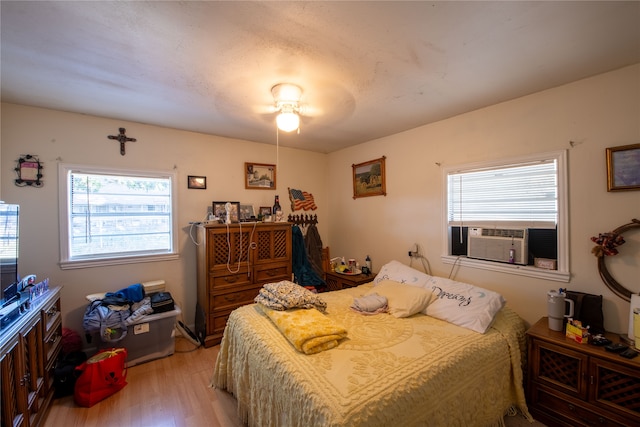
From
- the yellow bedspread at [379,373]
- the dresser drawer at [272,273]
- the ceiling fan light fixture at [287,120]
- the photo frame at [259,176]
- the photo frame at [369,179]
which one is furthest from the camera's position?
the photo frame at [259,176]

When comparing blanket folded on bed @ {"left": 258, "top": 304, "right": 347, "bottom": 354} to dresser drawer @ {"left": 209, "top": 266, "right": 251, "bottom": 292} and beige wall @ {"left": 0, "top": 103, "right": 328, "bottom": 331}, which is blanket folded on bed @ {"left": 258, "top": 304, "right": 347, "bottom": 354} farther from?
beige wall @ {"left": 0, "top": 103, "right": 328, "bottom": 331}

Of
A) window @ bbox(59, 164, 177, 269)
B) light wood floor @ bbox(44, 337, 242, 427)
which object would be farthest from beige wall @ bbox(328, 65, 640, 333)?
window @ bbox(59, 164, 177, 269)

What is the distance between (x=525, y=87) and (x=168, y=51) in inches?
104

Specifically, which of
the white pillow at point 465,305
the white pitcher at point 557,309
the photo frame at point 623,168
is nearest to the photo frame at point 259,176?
the white pillow at point 465,305

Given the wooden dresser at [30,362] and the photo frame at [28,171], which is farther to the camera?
the photo frame at [28,171]

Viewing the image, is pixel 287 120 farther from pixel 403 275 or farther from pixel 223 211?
pixel 403 275

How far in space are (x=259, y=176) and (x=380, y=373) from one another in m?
2.97

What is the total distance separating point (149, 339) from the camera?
258 centimetres

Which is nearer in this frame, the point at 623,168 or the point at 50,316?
the point at 623,168

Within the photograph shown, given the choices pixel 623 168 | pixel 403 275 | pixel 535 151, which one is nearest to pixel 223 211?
pixel 403 275

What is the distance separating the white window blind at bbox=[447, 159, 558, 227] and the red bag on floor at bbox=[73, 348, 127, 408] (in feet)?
11.1

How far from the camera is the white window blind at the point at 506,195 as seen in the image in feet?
7.04

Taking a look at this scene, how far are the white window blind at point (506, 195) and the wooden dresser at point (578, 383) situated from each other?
36.4 inches

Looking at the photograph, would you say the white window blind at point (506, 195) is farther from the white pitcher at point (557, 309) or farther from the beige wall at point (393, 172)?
the white pitcher at point (557, 309)
